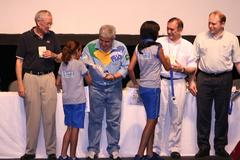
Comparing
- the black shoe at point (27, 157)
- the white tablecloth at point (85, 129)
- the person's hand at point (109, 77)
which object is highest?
the person's hand at point (109, 77)

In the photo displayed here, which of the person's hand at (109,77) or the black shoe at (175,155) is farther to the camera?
the black shoe at (175,155)

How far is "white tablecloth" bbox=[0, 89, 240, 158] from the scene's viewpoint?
4445 millimetres

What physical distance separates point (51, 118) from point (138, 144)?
36.7 inches

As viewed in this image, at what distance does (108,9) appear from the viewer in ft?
18.9

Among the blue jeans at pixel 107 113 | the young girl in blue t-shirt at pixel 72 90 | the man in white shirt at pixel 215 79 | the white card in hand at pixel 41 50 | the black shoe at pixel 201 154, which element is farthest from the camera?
the black shoe at pixel 201 154

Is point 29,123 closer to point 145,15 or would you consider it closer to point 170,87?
point 170,87

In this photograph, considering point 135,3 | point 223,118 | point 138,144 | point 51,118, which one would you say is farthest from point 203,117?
point 135,3

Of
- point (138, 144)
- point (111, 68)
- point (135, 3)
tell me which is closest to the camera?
point (111, 68)

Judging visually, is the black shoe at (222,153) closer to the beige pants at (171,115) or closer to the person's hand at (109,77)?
the beige pants at (171,115)

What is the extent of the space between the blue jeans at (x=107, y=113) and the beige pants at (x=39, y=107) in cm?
37

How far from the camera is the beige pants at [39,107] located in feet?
14.1

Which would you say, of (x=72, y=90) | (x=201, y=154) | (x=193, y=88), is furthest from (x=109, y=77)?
(x=201, y=154)

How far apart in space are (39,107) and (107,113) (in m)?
0.66

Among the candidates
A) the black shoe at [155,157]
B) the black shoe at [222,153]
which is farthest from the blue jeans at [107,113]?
the black shoe at [222,153]
